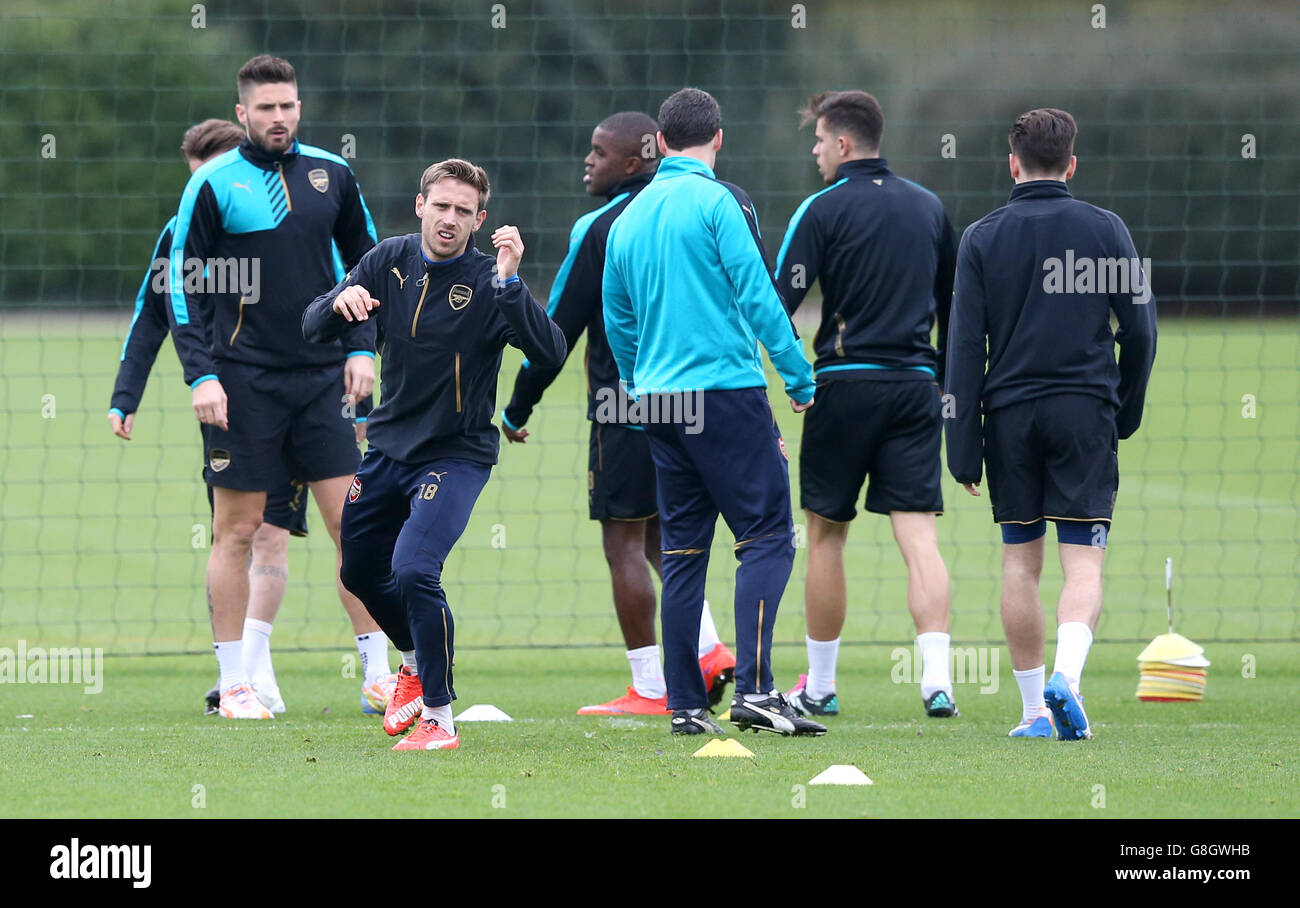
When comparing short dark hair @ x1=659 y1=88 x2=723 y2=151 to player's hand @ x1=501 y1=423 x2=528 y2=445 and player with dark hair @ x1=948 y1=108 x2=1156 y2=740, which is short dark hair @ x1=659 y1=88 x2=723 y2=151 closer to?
player with dark hair @ x1=948 y1=108 x2=1156 y2=740

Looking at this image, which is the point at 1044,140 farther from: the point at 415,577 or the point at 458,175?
the point at 415,577

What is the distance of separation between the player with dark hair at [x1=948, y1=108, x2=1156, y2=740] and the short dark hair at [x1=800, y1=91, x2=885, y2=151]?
898 millimetres

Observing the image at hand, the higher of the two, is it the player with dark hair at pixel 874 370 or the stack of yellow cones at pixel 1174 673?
the player with dark hair at pixel 874 370

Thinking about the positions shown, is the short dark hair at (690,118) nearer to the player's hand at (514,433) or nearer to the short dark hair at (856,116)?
the short dark hair at (856,116)

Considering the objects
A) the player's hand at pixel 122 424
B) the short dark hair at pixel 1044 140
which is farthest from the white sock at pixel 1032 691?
the player's hand at pixel 122 424

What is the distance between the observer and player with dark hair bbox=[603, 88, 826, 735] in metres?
5.51

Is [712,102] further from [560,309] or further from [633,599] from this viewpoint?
[633,599]

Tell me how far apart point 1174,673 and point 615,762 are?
9.82 feet

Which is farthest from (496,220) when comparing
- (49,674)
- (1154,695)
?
(1154,695)

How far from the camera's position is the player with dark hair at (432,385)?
5211mm

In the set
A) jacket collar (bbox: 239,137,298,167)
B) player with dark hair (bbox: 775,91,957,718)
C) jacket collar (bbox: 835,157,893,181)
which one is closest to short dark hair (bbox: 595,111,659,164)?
player with dark hair (bbox: 775,91,957,718)

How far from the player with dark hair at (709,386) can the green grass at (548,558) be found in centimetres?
346

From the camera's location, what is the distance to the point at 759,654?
556 cm

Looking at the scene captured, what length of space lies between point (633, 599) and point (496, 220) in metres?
10.6
